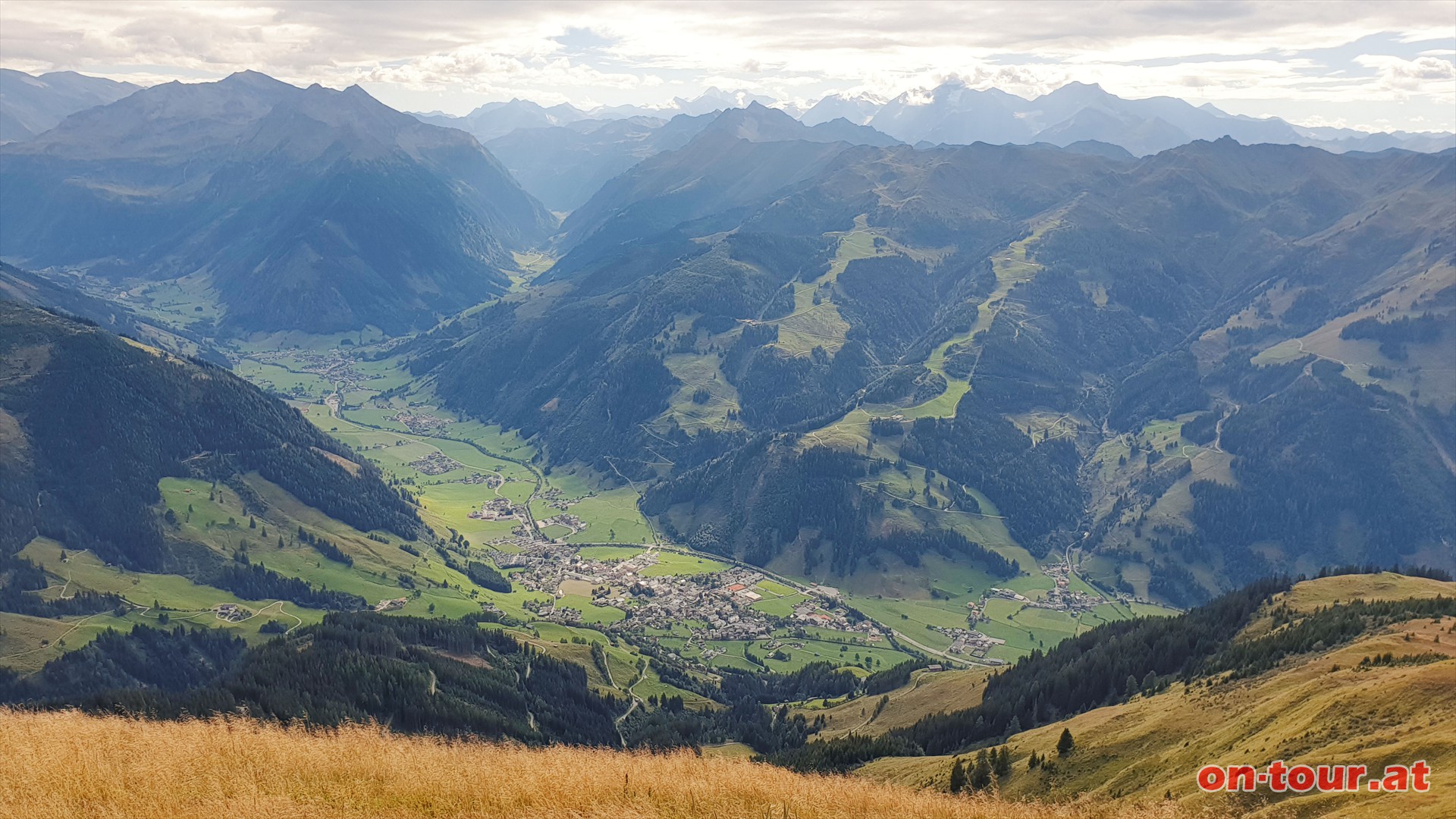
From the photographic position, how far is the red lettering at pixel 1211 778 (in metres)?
56.4

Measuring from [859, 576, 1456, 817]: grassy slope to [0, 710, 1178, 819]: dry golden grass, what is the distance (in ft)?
42.9

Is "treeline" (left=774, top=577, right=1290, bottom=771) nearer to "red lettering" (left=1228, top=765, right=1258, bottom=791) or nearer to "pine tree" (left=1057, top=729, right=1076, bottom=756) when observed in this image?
"pine tree" (left=1057, top=729, right=1076, bottom=756)

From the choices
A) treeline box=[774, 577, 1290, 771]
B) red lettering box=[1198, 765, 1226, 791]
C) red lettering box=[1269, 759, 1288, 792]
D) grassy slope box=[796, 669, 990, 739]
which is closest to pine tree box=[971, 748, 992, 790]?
red lettering box=[1198, 765, 1226, 791]

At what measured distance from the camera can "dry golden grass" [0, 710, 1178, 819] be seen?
37562mm

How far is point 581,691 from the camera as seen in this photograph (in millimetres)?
183125

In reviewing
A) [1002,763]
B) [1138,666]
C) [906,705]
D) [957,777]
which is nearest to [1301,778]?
[957,777]

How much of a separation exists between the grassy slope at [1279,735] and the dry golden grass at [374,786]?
13.1 metres

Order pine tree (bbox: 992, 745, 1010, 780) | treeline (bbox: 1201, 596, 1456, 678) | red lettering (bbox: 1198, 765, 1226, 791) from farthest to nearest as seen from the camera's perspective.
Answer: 1. treeline (bbox: 1201, 596, 1456, 678)
2. pine tree (bbox: 992, 745, 1010, 780)
3. red lettering (bbox: 1198, 765, 1226, 791)

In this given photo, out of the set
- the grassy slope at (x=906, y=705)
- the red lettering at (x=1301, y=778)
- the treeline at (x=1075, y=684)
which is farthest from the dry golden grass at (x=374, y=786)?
the grassy slope at (x=906, y=705)

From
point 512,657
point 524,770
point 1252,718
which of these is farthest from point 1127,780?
point 512,657

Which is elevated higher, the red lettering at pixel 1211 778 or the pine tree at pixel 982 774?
the red lettering at pixel 1211 778

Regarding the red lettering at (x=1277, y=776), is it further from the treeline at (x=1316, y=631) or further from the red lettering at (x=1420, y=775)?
the treeline at (x=1316, y=631)

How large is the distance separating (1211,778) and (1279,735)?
42.2 feet

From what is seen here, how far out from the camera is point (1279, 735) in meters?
67.8
